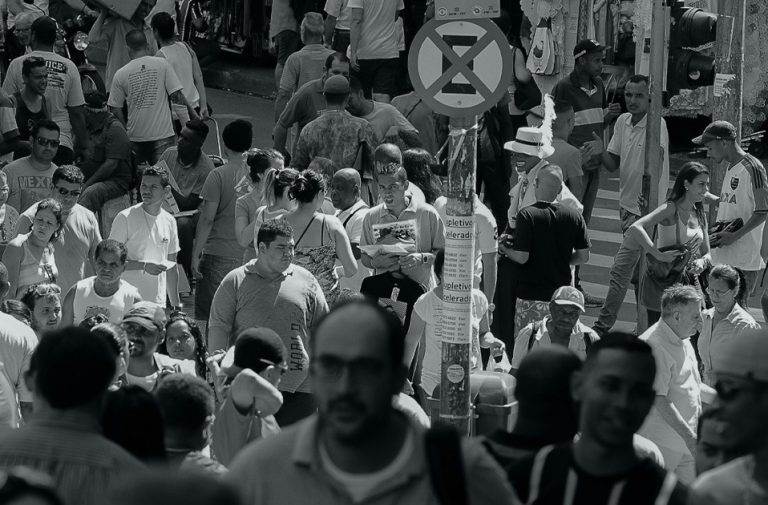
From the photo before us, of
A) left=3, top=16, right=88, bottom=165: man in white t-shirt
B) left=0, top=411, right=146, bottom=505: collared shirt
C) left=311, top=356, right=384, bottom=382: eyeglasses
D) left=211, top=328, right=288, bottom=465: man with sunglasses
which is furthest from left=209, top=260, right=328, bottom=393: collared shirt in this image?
left=3, top=16, right=88, bottom=165: man in white t-shirt

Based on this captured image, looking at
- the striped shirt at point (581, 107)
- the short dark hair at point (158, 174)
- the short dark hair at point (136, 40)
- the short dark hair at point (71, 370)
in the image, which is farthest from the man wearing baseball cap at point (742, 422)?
the short dark hair at point (136, 40)

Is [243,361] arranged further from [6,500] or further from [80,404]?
[6,500]

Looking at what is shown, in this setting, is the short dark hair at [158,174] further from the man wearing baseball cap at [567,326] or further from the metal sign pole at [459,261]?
the metal sign pole at [459,261]

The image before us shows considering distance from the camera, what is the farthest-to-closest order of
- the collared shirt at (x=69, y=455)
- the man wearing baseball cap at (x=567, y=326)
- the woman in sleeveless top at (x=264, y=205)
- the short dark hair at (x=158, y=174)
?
the short dark hair at (x=158, y=174) < the woman in sleeveless top at (x=264, y=205) < the man wearing baseball cap at (x=567, y=326) < the collared shirt at (x=69, y=455)

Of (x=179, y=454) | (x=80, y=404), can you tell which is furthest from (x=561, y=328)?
(x=80, y=404)

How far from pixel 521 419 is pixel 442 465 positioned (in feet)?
4.22

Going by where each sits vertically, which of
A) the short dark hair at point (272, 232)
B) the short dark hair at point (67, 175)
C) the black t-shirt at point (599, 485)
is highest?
the black t-shirt at point (599, 485)

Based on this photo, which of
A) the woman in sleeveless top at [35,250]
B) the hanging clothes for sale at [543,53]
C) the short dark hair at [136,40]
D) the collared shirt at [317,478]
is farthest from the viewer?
the hanging clothes for sale at [543,53]

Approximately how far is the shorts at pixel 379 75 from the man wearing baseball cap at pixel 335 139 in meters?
4.20

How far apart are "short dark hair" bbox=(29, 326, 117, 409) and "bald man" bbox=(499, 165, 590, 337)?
6368mm

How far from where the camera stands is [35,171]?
1227 centimetres

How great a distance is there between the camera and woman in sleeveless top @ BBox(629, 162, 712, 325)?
1150 centimetres

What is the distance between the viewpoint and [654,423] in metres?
8.63

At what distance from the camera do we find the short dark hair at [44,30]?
14.1 metres
